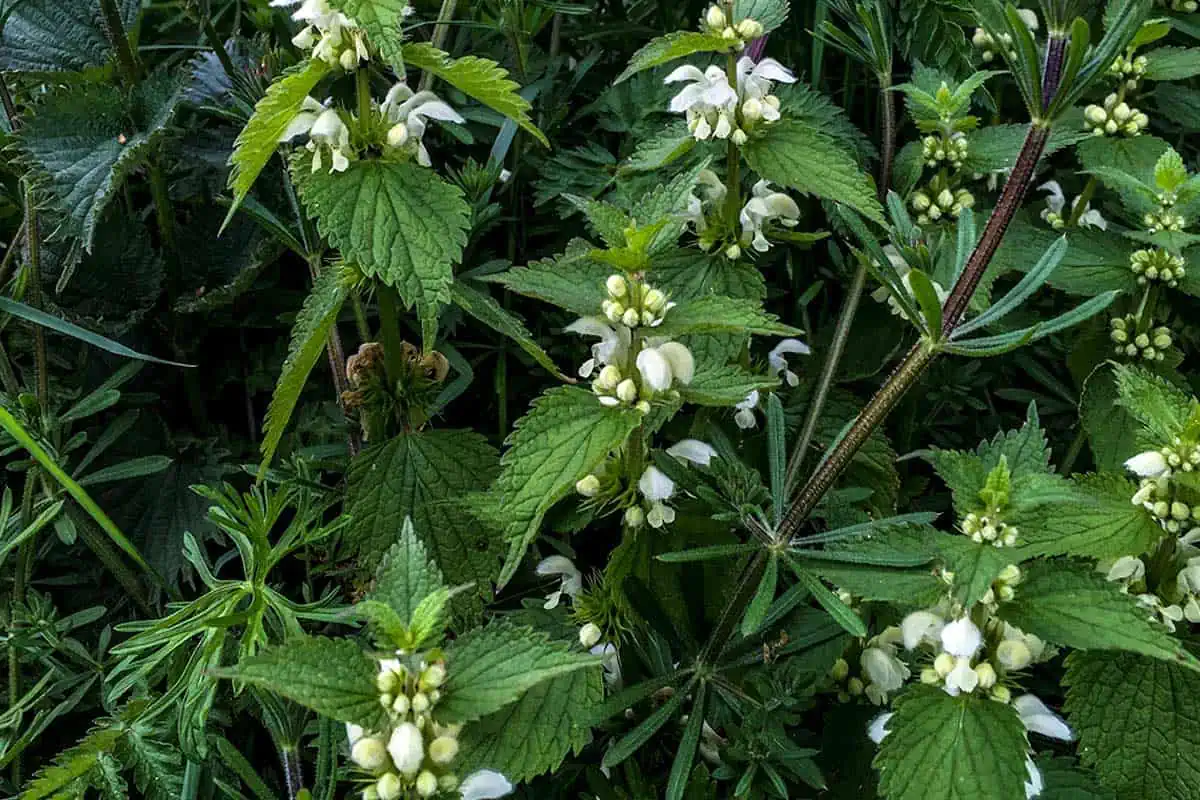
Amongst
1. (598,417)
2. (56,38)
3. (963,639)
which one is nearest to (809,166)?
(598,417)

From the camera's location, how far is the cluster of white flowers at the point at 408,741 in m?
0.83

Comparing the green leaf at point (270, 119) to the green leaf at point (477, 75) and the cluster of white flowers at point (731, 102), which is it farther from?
the cluster of white flowers at point (731, 102)

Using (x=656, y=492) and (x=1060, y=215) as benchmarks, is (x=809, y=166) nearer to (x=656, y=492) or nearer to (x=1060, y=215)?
(x=656, y=492)

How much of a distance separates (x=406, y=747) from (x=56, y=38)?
1.42m

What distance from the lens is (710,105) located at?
1.29 m

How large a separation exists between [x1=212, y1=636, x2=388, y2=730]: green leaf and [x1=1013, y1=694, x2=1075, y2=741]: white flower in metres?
0.66

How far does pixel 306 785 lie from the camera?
1.37 meters

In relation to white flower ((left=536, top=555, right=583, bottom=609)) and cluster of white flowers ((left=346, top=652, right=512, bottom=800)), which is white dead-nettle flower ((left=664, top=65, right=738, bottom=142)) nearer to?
white flower ((left=536, top=555, right=583, bottom=609))

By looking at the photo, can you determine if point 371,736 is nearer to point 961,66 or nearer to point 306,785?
point 306,785

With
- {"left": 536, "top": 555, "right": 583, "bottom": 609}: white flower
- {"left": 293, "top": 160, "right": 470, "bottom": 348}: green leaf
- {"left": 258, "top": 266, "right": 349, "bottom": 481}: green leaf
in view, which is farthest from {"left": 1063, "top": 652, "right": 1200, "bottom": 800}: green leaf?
{"left": 258, "top": 266, "right": 349, "bottom": 481}: green leaf

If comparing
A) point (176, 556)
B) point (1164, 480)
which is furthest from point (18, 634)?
point (1164, 480)

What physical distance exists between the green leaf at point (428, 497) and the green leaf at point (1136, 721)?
0.66 metres

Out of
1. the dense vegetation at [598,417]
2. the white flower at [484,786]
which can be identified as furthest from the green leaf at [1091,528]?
the white flower at [484,786]

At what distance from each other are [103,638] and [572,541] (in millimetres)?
654
